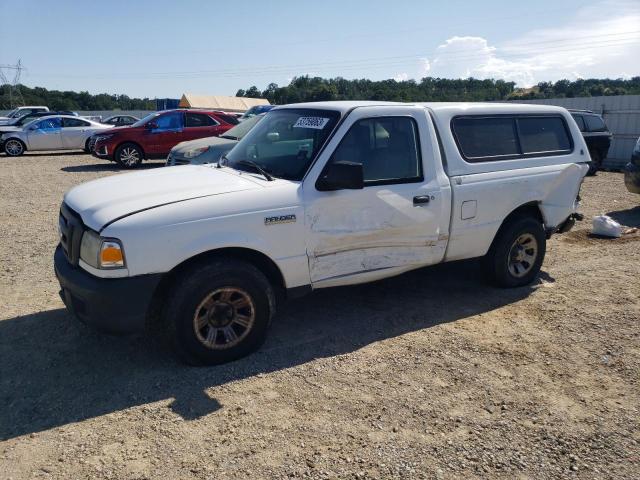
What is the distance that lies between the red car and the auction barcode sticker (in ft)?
38.6

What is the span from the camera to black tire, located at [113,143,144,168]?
16.1 metres

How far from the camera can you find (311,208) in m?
→ 4.18

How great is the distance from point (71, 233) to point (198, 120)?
42.5ft

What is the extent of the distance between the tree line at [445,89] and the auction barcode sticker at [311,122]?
24352 millimetres

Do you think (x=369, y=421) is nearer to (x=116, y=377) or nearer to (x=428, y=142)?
(x=116, y=377)

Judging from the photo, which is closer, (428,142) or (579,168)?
(428,142)

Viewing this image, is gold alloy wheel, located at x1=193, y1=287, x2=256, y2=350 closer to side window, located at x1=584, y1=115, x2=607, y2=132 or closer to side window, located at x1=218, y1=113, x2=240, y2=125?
side window, located at x1=218, y1=113, x2=240, y2=125

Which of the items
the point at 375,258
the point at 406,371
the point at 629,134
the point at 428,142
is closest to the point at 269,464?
the point at 406,371

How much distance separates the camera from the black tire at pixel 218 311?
381 cm

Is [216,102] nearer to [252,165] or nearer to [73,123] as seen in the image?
[73,123]

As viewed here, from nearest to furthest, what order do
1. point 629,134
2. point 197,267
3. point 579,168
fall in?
point 197,267 → point 579,168 → point 629,134

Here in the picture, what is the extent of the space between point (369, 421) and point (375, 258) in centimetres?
155

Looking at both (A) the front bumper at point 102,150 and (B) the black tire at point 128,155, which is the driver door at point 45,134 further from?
(B) the black tire at point 128,155

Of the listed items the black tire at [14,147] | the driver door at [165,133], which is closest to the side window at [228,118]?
the driver door at [165,133]
